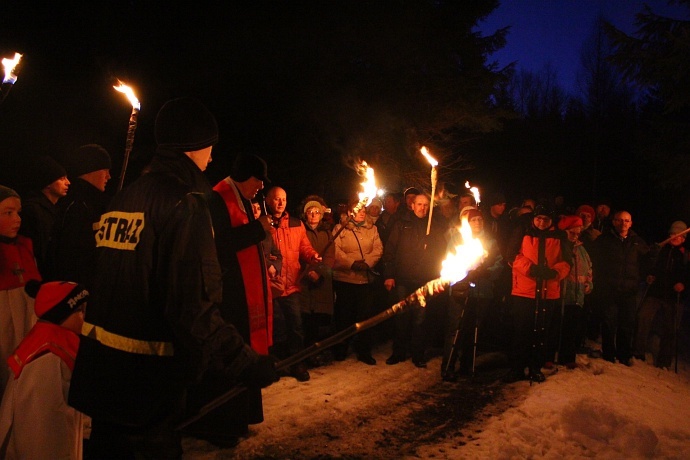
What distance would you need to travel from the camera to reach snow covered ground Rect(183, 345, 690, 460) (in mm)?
4898

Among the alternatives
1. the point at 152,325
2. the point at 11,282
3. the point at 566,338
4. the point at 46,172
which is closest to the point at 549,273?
the point at 566,338

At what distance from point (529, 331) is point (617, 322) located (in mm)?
2222

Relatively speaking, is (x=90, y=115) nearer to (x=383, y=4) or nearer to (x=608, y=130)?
(x=383, y=4)

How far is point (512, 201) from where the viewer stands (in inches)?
1363

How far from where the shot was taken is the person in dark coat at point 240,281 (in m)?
4.06

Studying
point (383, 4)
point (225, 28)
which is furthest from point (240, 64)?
point (383, 4)

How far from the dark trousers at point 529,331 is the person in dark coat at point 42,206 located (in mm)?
5707

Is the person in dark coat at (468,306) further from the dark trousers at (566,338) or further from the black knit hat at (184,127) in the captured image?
the black knit hat at (184,127)

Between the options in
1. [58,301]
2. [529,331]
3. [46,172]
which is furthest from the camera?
[529,331]

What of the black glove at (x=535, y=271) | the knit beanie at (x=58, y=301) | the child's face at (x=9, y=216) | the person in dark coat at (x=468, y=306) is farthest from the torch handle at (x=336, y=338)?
the black glove at (x=535, y=271)

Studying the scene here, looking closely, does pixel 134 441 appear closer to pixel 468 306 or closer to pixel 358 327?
pixel 358 327

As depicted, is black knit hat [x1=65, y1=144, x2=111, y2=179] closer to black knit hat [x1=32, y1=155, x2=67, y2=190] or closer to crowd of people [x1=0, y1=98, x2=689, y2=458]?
crowd of people [x1=0, y1=98, x2=689, y2=458]

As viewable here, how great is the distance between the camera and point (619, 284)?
832 centimetres

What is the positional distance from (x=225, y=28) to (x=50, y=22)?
3.21 meters
